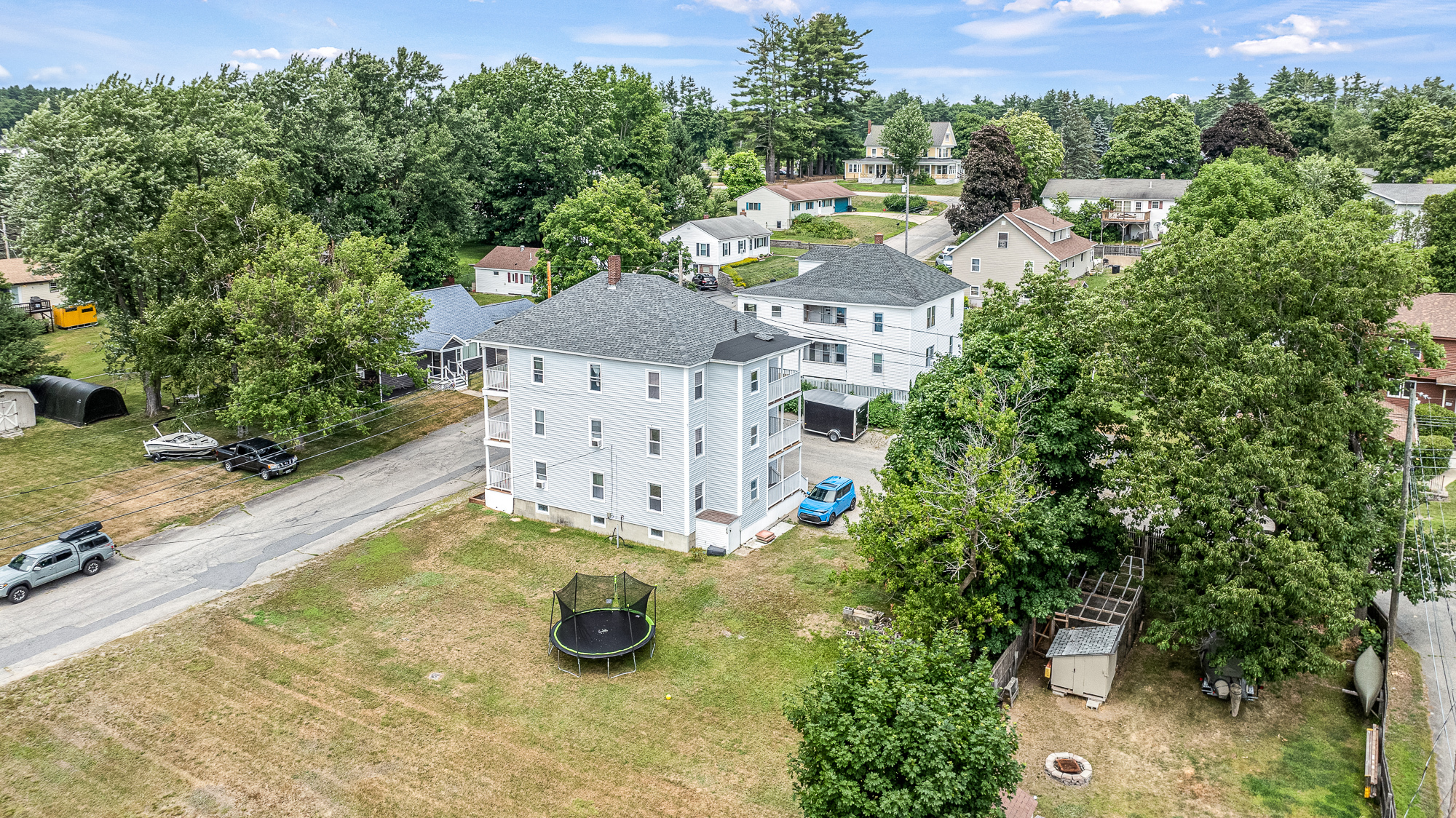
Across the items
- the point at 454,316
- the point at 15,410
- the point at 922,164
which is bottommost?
the point at 15,410

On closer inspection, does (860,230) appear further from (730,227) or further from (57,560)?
(57,560)

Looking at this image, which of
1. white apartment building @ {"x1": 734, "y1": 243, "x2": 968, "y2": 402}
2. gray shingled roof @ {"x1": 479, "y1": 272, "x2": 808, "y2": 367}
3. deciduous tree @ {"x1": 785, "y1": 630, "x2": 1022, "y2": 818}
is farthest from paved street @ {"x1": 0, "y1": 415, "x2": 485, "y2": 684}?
deciduous tree @ {"x1": 785, "y1": 630, "x2": 1022, "y2": 818}

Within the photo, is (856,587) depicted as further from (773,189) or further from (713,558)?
(773,189)

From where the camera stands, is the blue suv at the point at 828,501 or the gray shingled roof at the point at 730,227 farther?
the gray shingled roof at the point at 730,227

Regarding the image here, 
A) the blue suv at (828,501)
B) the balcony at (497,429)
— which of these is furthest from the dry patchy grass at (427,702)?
the balcony at (497,429)

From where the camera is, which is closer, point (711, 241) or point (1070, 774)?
point (1070, 774)

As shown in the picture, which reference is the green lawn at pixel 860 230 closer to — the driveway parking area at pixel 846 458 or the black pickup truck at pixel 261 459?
the driveway parking area at pixel 846 458

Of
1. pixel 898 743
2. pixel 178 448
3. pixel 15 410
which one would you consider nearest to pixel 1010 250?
pixel 178 448
